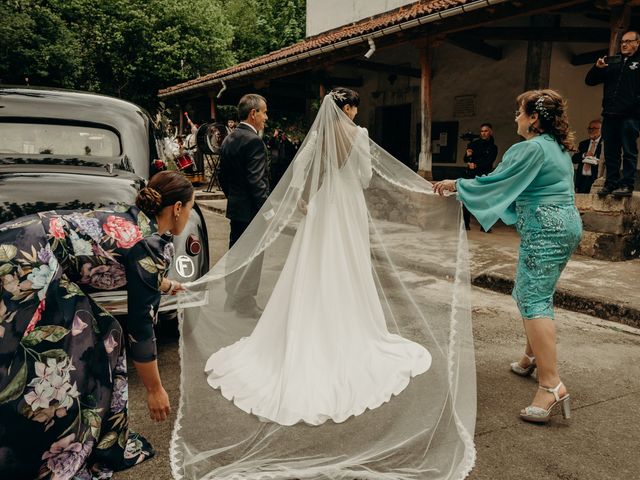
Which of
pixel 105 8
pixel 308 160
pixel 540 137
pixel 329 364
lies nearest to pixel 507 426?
pixel 329 364

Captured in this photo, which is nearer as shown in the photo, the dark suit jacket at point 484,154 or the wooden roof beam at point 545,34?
the wooden roof beam at point 545,34

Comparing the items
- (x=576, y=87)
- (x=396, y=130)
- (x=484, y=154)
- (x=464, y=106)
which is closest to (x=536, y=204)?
(x=484, y=154)

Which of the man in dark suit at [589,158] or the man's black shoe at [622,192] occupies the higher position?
the man in dark suit at [589,158]

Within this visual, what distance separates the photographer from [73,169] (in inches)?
164

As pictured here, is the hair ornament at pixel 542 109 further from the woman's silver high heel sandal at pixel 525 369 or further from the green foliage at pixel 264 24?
the green foliage at pixel 264 24

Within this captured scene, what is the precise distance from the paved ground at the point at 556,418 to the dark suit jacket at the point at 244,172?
1322mm

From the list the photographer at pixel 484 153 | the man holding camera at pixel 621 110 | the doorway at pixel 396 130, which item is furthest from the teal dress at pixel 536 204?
the doorway at pixel 396 130

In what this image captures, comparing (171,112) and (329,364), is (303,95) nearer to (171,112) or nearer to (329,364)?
(171,112)

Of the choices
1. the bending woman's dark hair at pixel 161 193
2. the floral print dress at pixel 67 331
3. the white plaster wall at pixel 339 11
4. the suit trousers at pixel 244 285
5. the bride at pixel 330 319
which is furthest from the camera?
the white plaster wall at pixel 339 11

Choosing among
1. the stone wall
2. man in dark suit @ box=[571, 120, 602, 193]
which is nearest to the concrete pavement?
the stone wall

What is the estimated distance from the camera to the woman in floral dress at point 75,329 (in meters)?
1.85

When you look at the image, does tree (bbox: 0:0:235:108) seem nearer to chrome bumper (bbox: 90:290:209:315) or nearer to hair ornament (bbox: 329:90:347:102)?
chrome bumper (bbox: 90:290:209:315)

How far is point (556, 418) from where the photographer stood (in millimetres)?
3195

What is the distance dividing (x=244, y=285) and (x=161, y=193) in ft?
4.65
